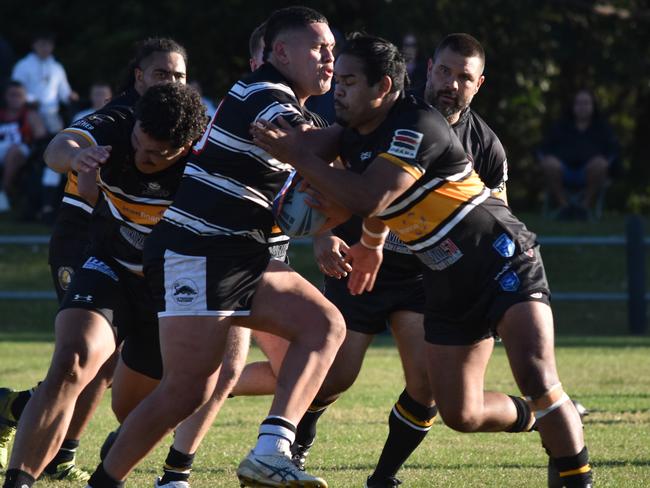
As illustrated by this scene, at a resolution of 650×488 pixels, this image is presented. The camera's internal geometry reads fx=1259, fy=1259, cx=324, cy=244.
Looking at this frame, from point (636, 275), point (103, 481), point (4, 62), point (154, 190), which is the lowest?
point (4, 62)

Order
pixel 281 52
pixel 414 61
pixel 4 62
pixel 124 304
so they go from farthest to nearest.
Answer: pixel 4 62, pixel 414 61, pixel 124 304, pixel 281 52

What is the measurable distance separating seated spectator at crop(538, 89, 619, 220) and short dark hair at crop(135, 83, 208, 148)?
11395 mm

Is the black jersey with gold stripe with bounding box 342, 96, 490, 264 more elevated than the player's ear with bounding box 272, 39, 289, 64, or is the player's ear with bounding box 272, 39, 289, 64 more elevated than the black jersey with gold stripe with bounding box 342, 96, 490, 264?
the player's ear with bounding box 272, 39, 289, 64

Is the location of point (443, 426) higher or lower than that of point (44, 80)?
higher

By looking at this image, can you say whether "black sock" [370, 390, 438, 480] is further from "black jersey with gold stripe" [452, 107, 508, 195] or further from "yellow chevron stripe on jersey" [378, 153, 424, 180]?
"yellow chevron stripe on jersey" [378, 153, 424, 180]

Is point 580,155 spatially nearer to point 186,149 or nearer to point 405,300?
point 405,300

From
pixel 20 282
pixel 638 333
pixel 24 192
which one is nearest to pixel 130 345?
pixel 638 333

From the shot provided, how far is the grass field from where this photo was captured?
6.56 m

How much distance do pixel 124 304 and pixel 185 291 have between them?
2.08 ft

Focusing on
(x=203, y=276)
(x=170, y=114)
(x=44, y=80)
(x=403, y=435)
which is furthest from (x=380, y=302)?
(x=44, y=80)

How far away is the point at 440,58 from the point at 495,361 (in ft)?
18.6

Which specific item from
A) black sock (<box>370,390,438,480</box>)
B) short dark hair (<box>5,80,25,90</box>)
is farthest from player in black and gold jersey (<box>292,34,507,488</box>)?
short dark hair (<box>5,80,25,90</box>)

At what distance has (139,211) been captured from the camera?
19.1 feet

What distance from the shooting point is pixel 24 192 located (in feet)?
58.2
